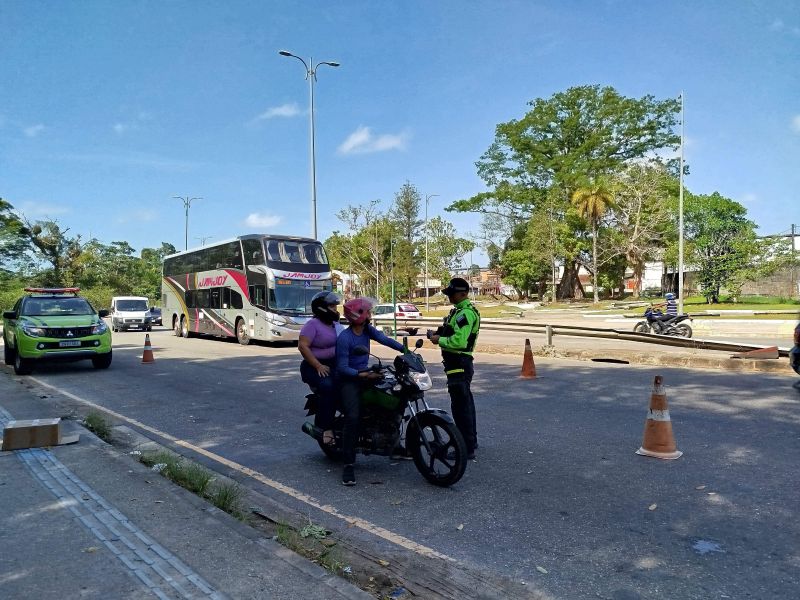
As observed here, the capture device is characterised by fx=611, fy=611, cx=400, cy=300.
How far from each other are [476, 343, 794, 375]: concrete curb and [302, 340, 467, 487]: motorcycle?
8790mm

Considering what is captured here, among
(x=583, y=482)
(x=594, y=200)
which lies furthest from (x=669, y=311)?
(x=594, y=200)

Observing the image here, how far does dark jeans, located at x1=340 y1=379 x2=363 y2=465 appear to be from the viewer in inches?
203

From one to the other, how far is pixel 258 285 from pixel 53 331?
7809 millimetres

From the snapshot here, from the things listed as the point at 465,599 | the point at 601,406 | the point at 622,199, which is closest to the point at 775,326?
the point at 601,406

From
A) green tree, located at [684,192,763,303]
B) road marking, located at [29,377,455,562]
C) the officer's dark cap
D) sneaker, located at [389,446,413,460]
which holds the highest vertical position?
green tree, located at [684,192,763,303]

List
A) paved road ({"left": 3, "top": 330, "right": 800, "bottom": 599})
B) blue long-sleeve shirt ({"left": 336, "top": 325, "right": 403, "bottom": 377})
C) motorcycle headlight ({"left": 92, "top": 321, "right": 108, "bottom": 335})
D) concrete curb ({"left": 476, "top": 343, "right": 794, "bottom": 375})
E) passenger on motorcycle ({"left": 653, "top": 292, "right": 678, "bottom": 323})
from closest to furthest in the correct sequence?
paved road ({"left": 3, "top": 330, "right": 800, "bottom": 599})
blue long-sleeve shirt ({"left": 336, "top": 325, "right": 403, "bottom": 377})
concrete curb ({"left": 476, "top": 343, "right": 794, "bottom": 375})
motorcycle headlight ({"left": 92, "top": 321, "right": 108, "bottom": 335})
passenger on motorcycle ({"left": 653, "top": 292, "right": 678, "bottom": 323})

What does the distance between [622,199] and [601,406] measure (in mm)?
47480

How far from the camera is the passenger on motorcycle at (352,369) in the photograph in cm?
512

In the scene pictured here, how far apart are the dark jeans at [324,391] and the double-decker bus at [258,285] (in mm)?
13177

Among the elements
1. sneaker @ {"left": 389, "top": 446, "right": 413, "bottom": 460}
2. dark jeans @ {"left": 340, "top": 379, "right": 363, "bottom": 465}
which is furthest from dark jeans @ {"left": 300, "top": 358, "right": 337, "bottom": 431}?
sneaker @ {"left": 389, "top": 446, "right": 413, "bottom": 460}

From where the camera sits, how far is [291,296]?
1927 centimetres

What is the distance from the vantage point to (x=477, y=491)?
194 inches

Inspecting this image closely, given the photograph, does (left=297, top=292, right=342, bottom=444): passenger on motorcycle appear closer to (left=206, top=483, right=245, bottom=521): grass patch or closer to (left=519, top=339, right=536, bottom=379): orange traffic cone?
(left=206, top=483, right=245, bottom=521): grass patch

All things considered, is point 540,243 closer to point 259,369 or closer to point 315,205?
point 315,205
